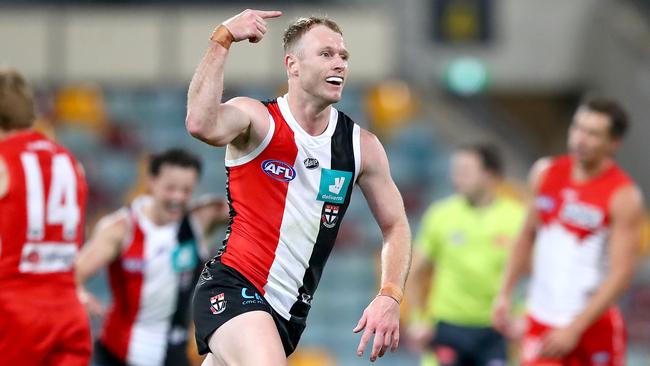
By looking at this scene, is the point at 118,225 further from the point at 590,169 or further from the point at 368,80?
the point at 368,80

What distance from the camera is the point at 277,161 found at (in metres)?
5.56

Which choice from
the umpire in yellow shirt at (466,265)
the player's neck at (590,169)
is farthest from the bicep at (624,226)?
the umpire in yellow shirt at (466,265)

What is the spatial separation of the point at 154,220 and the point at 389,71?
32.7 ft

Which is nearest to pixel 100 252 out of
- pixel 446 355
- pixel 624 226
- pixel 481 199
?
pixel 446 355

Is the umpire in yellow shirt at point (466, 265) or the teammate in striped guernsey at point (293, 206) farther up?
the teammate in striped guernsey at point (293, 206)

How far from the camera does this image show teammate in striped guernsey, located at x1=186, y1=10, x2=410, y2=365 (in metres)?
5.46

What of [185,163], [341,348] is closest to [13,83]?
[185,163]

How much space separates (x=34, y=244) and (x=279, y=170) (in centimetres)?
172

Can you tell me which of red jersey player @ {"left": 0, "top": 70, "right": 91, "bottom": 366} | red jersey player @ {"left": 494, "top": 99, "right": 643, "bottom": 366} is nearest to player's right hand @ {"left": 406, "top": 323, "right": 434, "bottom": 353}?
red jersey player @ {"left": 494, "top": 99, "right": 643, "bottom": 366}

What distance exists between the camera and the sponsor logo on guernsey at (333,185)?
5.68 m

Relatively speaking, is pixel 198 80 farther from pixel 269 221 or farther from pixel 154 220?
pixel 154 220

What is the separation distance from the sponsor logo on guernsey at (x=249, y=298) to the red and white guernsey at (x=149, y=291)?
7.88 ft

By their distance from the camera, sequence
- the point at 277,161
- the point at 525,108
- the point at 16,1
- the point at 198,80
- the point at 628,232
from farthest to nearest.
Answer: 1. the point at 525,108
2. the point at 16,1
3. the point at 628,232
4. the point at 277,161
5. the point at 198,80

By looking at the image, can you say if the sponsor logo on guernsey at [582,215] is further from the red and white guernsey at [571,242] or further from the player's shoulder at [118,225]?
the player's shoulder at [118,225]
